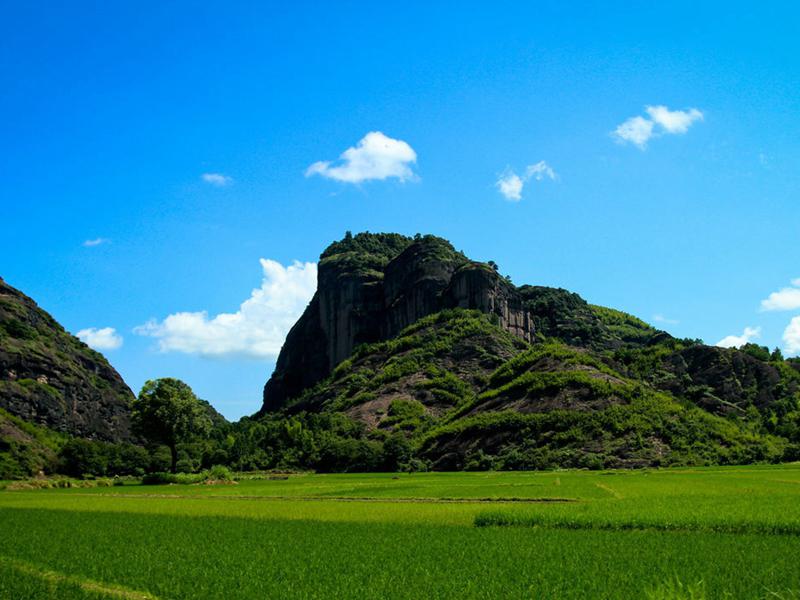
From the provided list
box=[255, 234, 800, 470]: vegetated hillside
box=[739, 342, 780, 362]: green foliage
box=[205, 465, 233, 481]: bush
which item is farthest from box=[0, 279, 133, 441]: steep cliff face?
box=[739, 342, 780, 362]: green foliage

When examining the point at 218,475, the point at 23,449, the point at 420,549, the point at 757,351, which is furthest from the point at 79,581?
the point at 757,351

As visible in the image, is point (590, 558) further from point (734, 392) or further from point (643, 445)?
point (734, 392)

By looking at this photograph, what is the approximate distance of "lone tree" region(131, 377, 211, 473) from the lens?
9319 cm

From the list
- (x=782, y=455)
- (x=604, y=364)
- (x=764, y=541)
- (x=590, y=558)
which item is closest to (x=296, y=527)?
(x=590, y=558)

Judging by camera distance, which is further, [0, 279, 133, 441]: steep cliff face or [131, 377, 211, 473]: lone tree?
[0, 279, 133, 441]: steep cliff face

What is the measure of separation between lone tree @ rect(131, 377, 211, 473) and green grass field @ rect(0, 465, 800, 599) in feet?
164

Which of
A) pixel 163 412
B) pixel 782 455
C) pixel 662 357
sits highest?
pixel 662 357

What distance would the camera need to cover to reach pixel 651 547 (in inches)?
946

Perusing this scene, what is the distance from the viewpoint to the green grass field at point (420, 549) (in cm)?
1808

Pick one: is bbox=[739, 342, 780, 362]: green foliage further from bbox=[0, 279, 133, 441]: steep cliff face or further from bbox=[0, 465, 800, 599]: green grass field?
bbox=[0, 279, 133, 441]: steep cliff face

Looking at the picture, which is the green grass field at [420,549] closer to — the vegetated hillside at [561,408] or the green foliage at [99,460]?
→ the vegetated hillside at [561,408]

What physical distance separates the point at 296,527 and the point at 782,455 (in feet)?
279

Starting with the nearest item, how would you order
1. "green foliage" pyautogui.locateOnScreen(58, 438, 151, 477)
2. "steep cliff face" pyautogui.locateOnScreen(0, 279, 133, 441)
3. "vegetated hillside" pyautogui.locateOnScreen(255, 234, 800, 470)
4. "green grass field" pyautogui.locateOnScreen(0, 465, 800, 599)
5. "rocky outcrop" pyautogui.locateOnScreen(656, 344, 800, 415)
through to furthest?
"green grass field" pyautogui.locateOnScreen(0, 465, 800, 599) < "vegetated hillside" pyautogui.locateOnScreen(255, 234, 800, 470) < "green foliage" pyautogui.locateOnScreen(58, 438, 151, 477) < "rocky outcrop" pyautogui.locateOnScreen(656, 344, 800, 415) < "steep cliff face" pyautogui.locateOnScreen(0, 279, 133, 441)

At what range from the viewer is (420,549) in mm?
→ 24344
